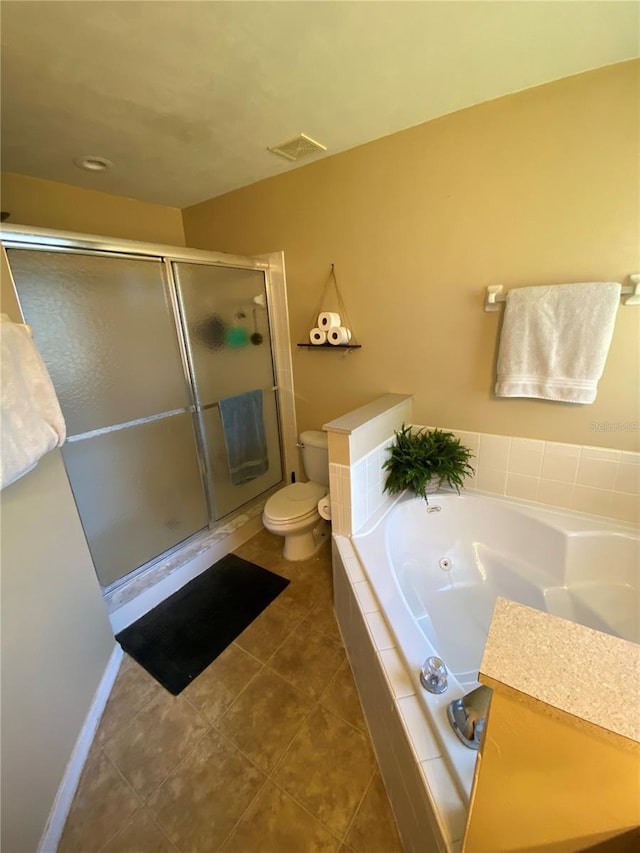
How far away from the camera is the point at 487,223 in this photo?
59.1 inches

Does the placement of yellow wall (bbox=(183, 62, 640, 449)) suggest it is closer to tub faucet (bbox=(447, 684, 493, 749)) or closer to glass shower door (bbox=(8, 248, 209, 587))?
glass shower door (bbox=(8, 248, 209, 587))

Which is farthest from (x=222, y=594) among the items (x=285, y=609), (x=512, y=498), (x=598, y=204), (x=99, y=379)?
(x=598, y=204)

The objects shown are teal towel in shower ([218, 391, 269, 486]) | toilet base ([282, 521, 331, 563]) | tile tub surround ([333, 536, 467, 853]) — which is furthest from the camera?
teal towel in shower ([218, 391, 269, 486])

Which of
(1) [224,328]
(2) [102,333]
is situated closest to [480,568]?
(1) [224,328]

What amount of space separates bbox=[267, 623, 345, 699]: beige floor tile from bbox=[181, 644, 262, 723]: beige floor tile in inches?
4.5

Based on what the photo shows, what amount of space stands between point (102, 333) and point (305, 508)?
1.39m

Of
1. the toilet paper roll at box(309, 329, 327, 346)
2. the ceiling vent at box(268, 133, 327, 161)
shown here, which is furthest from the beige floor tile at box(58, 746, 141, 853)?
the ceiling vent at box(268, 133, 327, 161)

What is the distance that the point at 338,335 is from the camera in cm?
195

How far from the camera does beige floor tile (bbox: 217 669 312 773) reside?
1200 millimetres

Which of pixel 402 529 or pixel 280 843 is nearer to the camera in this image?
pixel 280 843

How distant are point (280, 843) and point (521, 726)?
1042 millimetres

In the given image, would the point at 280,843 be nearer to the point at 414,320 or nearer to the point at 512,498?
the point at 512,498

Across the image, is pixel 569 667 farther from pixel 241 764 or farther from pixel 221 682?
pixel 221 682

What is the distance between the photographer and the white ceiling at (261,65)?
3.17ft
